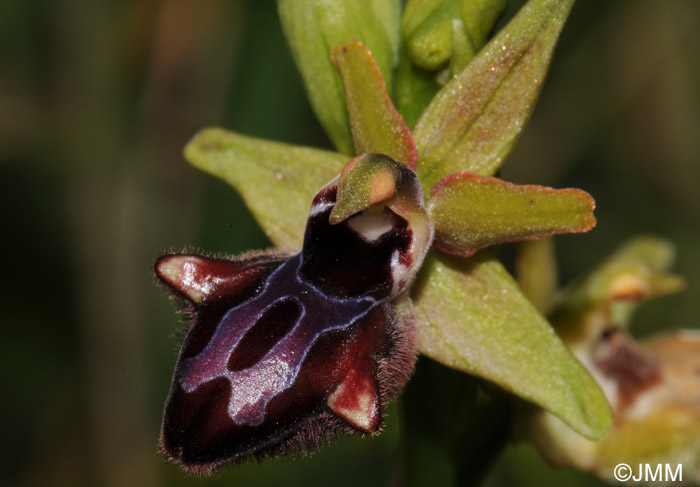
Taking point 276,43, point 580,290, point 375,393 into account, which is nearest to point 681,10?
point 276,43

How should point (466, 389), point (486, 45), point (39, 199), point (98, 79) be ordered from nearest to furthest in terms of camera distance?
point (486, 45)
point (466, 389)
point (98, 79)
point (39, 199)

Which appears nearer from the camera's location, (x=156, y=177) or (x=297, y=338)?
(x=297, y=338)

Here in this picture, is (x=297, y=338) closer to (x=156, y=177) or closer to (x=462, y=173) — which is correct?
(x=462, y=173)

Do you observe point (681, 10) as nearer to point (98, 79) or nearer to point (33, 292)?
point (98, 79)

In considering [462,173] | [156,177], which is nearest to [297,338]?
[462,173]

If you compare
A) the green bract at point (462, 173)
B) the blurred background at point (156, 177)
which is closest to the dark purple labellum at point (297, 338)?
the green bract at point (462, 173)

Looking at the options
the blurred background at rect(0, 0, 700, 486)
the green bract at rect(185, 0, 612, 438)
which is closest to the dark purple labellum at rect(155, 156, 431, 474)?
the green bract at rect(185, 0, 612, 438)

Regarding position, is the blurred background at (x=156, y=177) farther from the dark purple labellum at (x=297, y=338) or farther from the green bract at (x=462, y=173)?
the dark purple labellum at (x=297, y=338)
